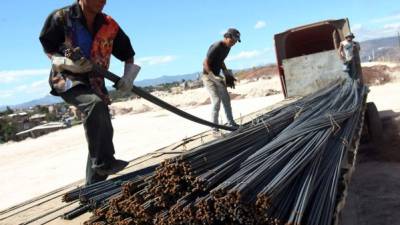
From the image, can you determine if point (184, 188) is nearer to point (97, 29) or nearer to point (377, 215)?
point (97, 29)

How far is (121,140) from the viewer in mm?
17219

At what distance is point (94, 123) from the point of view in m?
3.41

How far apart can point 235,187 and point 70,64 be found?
1.50 m

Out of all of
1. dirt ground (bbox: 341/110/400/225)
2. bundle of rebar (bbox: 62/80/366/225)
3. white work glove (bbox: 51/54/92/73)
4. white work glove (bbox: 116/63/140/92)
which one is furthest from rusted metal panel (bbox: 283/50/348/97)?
white work glove (bbox: 51/54/92/73)

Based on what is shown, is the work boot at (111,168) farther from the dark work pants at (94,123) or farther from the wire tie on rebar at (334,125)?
the wire tie on rebar at (334,125)

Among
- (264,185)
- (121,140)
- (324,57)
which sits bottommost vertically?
(121,140)

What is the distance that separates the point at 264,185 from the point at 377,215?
2.87 m

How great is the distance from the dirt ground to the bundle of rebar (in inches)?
64.8

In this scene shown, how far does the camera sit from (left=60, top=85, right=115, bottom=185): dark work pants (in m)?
3.40

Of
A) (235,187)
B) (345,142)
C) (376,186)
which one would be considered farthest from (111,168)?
(376,186)

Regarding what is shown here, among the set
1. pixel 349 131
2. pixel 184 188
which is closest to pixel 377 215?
pixel 349 131

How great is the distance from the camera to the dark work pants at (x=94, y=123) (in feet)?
11.2

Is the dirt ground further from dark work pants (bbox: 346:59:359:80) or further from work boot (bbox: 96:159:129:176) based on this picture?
work boot (bbox: 96:159:129:176)

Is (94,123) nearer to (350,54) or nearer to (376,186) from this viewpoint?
(376,186)
